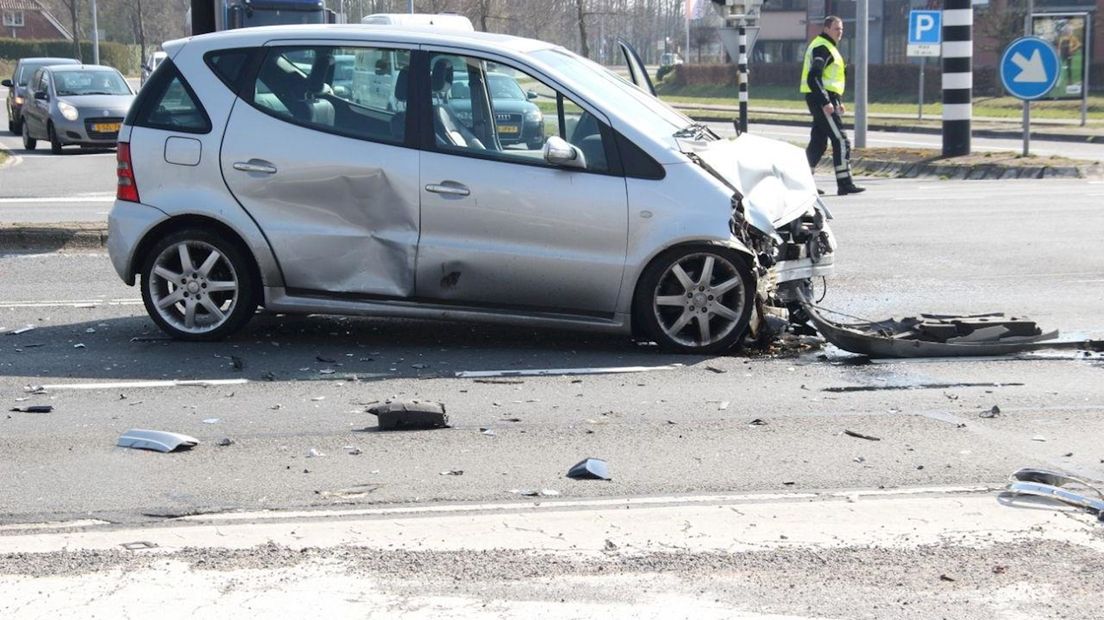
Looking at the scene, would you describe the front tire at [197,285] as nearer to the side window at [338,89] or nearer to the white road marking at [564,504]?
the side window at [338,89]

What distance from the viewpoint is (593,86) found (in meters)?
8.54

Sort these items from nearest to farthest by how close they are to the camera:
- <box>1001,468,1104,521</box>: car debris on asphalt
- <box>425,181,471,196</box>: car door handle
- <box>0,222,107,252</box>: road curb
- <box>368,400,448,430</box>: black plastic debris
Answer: <box>1001,468,1104,521</box>: car debris on asphalt < <box>368,400,448,430</box>: black plastic debris < <box>425,181,471,196</box>: car door handle < <box>0,222,107,252</box>: road curb

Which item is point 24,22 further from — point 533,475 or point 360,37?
point 533,475

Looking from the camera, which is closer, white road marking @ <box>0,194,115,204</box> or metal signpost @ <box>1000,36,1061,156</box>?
white road marking @ <box>0,194,115,204</box>

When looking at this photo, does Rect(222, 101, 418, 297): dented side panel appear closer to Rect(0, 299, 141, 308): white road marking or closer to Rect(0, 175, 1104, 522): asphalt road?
Rect(0, 175, 1104, 522): asphalt road

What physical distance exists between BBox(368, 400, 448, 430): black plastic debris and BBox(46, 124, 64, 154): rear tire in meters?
23.1

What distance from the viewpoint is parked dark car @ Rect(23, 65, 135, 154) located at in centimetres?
2767

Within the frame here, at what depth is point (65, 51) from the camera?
305 feet

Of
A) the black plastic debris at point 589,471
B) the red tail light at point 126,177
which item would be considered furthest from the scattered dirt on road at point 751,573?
the red tail light at point 126,177

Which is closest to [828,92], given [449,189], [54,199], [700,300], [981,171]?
[981,171]

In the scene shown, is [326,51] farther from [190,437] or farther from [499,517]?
[499,517]

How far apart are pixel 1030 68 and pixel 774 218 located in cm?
1371

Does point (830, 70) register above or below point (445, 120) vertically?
above

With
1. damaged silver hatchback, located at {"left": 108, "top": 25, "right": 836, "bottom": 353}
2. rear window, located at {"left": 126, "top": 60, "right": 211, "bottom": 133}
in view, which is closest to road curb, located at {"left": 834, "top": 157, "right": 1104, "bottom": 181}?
damaged silver hatchback, located at {"left": 108, "top": 25, "right": 836, "bottom": 353}
